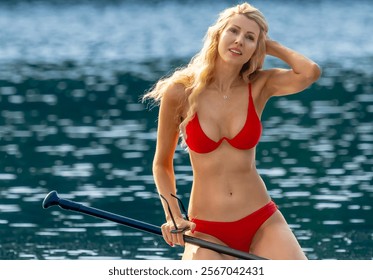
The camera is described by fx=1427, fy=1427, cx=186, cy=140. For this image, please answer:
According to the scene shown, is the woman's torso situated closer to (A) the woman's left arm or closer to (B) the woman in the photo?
(B) the woman

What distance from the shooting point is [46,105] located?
2602 centimetres

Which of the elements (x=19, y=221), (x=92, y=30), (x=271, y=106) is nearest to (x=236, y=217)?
(x=19, y=221)

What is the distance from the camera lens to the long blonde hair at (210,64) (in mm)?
7973

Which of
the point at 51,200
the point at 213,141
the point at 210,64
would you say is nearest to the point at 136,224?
the point at 51,200

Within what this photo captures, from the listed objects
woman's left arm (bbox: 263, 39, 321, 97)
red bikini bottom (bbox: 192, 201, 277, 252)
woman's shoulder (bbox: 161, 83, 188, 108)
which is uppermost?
woman's left arm (bbox: 263, 39, 321, 97)

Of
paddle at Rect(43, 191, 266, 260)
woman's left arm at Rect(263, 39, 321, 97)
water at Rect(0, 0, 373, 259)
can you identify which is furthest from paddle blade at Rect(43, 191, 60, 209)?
water at Rect(0, 0, 373, 259)

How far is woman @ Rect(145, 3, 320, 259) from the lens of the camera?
795 cm

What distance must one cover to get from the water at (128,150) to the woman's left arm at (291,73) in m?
3.94

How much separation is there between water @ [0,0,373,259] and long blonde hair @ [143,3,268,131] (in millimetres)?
4016

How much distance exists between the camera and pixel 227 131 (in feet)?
26.3

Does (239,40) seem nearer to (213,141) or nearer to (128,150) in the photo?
(213,141)

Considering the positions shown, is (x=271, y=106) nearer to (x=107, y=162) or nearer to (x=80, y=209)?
(x=107, y=162)

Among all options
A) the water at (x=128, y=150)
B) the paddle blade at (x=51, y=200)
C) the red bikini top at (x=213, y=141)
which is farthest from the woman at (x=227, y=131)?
the water at (x=128, y=150)

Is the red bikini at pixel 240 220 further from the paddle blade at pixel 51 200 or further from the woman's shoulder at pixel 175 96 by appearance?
the paddle blade at pixel 51 200
